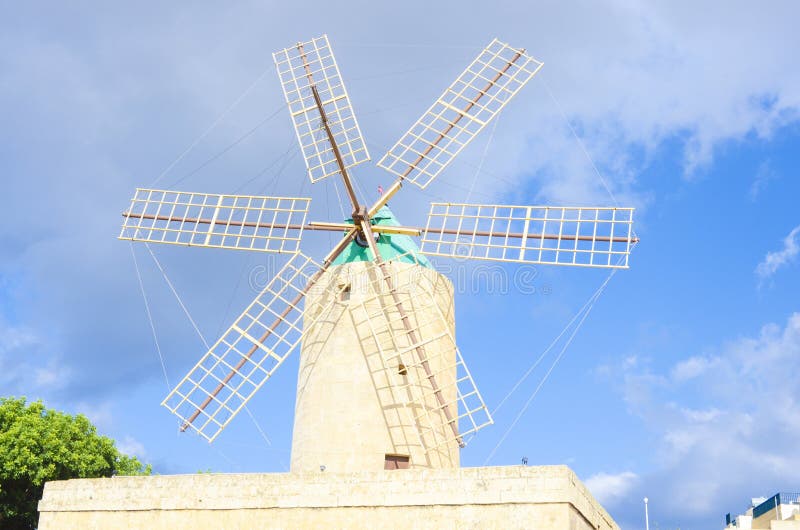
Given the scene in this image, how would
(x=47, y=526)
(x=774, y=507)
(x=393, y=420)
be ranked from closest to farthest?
1. (x=47, y=526)
2. (x=393, y=420)
3. (x=774, y=507)

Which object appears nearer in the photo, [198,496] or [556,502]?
[556,502]

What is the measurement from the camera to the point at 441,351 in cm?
1399

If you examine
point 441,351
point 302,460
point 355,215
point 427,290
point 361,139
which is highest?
point 361,139

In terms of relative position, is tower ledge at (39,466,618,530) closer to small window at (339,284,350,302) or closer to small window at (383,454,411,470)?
small window at (383,454,411,470)

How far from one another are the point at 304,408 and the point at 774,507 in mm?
20430

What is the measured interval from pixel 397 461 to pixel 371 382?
4.17 feet

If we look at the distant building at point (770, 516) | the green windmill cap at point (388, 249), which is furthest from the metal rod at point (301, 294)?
the distant building at point (770, 516)

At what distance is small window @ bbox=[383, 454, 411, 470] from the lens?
1321cm

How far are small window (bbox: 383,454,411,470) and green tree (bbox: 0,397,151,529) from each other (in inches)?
337

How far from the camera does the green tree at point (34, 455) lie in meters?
17.7

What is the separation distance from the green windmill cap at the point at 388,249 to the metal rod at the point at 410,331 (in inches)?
11.5

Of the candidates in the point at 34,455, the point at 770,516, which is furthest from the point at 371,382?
the point at 770,516

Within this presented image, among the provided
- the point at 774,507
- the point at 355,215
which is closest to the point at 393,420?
the point at 355,215

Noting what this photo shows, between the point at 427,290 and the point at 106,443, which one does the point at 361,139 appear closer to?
the point at 427,290
